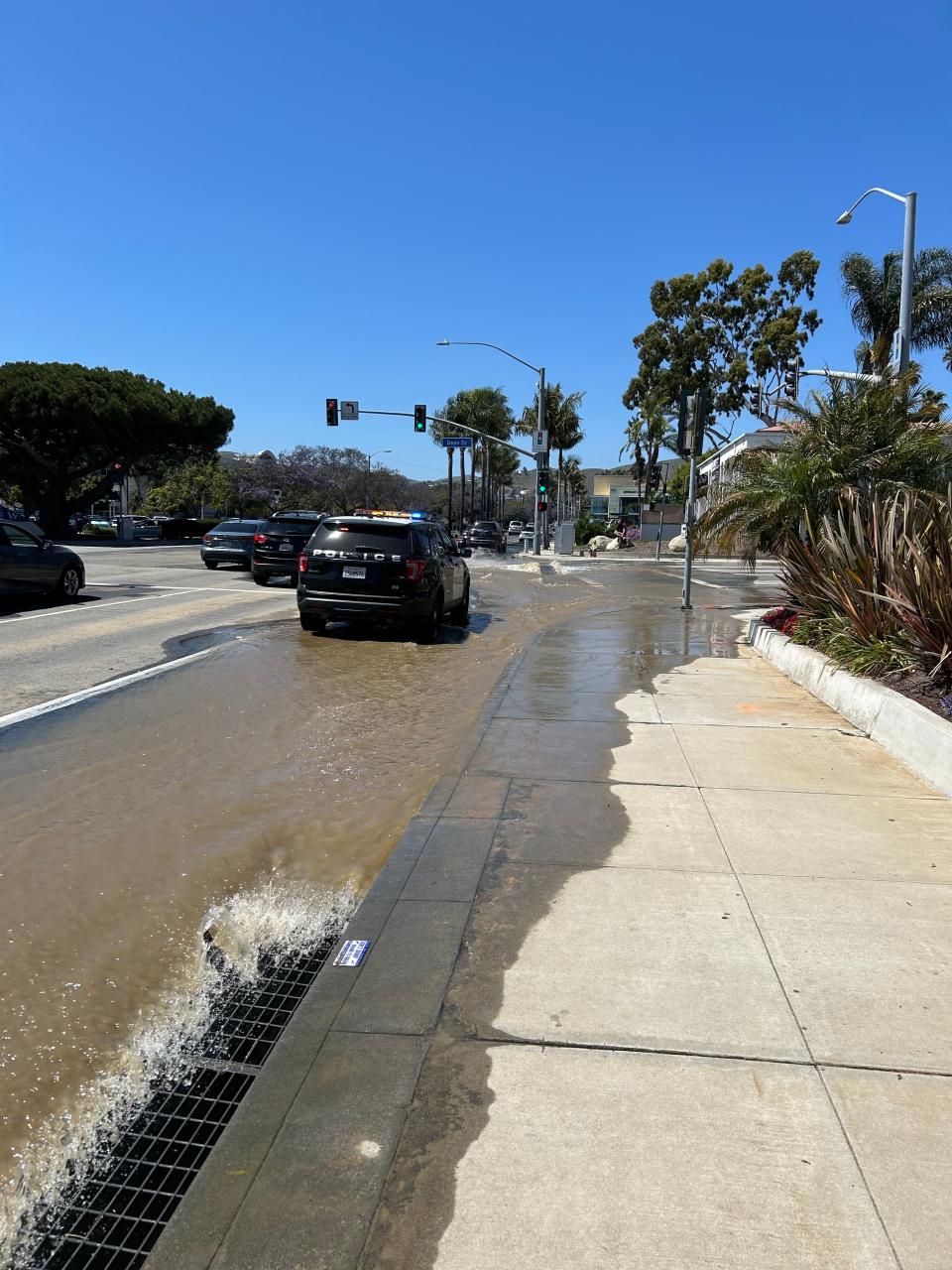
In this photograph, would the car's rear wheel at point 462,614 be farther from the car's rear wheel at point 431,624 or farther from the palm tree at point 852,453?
the palm tree at point 852,453

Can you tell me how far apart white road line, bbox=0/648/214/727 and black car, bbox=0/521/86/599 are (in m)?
5.26

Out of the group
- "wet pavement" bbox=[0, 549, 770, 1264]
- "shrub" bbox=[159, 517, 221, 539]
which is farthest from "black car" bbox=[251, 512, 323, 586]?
"shrub" bbox=[159, 517, 221, 539]

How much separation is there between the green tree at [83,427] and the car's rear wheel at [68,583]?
34.1 m

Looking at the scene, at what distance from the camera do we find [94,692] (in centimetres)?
900

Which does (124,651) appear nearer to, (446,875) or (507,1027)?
(446,875)

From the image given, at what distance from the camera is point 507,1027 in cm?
321

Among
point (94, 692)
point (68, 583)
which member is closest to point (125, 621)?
point (68, 583)

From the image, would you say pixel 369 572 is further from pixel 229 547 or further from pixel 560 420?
pixel 560 420

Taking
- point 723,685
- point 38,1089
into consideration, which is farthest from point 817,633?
point 38,1089

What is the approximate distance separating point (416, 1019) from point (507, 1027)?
323mm

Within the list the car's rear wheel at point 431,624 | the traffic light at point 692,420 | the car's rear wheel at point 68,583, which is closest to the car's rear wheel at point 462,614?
the car's rear wheel at point 431,624

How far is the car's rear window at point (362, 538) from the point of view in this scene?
1255 cm

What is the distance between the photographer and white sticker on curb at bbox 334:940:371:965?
147 inches

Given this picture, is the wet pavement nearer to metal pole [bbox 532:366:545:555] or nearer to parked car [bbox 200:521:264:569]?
parked car [bbox 200:521:264:569]
